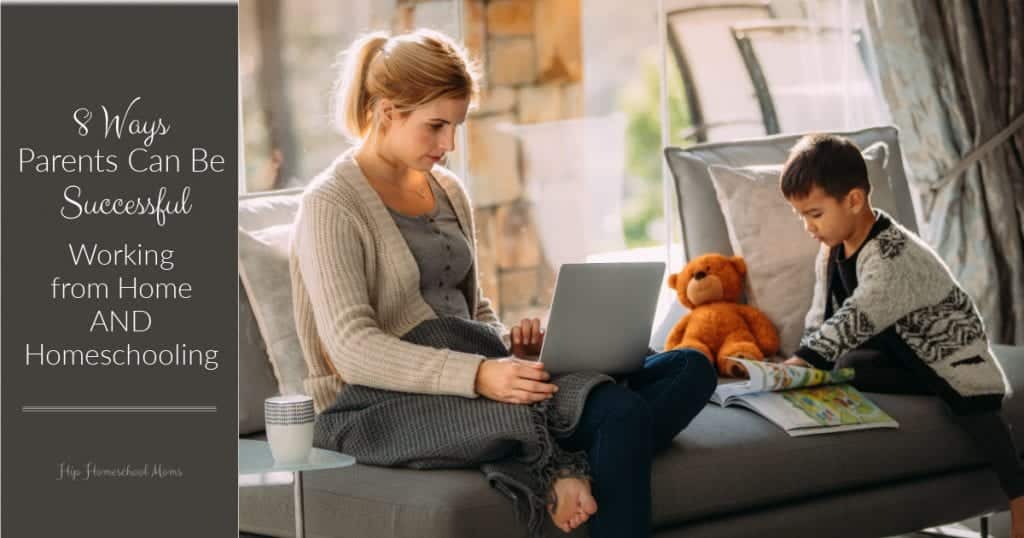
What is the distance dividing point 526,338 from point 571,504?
48 cm

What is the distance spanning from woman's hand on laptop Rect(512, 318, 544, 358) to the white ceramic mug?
2.04 feet

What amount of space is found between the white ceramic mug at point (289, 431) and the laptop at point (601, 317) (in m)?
0.46

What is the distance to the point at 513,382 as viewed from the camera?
7.80 ft

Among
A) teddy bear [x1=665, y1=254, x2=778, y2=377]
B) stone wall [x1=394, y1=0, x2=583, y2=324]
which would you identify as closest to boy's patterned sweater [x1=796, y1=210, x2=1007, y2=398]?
teddy bear [x1=665, y1=254, x2=778, y2=377]

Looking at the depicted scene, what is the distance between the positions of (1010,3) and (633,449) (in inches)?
91.0

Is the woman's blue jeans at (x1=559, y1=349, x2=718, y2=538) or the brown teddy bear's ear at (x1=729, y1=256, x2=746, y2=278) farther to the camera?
the brown teddy bear's ear at (x1=729, y1=256, x2=746, y2=278)

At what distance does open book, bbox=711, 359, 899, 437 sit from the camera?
280 cm

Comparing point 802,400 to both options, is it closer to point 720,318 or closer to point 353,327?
point 720,318

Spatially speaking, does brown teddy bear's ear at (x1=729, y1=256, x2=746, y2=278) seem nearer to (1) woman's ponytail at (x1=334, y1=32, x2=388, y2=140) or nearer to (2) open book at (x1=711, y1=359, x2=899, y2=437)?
(2) open book at (x1=711, y1=359, x2=899, y2=437)

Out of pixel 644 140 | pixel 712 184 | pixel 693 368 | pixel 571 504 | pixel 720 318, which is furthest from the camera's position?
pixel 644 140

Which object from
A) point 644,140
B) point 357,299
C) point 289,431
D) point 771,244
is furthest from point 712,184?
point 289,431

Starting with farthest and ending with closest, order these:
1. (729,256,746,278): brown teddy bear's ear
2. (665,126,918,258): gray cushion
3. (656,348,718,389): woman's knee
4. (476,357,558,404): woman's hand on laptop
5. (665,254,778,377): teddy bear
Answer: (665,126,918,258): gray cushion, (729,256,746,278): brown teddy bear's ear, (665,254,778,377): teddy bear, (656,348,718,389): woman's knee, (476,357,558,404): woman's hand on laptop

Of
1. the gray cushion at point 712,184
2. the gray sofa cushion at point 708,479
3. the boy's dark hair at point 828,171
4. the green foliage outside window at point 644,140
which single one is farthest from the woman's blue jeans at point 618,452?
the green foliage outside window at point 644,140

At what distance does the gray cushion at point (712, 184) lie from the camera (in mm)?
3480
